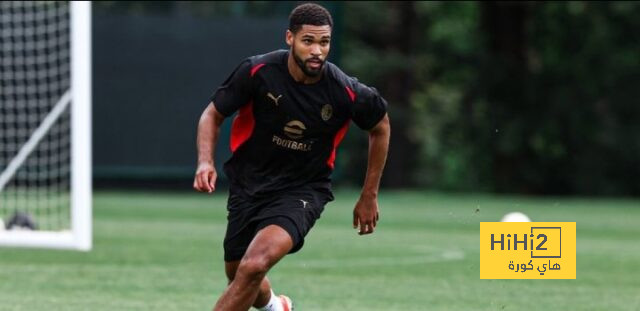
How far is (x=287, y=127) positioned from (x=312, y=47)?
0.45 meters

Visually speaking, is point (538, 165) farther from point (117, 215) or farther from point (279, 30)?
point (117, 215)

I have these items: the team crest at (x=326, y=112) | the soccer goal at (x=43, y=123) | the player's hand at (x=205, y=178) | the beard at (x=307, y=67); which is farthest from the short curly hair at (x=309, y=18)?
the soccer goal at (x=43, y=123)

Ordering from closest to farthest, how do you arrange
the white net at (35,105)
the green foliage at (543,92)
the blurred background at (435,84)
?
the white net at (35,105), the blurred background at (435,84), the green foliage at (543,92)

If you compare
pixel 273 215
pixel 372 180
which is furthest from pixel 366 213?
pixel 273 215

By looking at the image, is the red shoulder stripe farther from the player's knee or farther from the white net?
the white net

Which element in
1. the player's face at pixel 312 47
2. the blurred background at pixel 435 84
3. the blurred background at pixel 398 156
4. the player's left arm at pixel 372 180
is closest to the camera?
the player's face at pixel 312 47

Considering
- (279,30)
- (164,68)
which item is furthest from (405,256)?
(164,68)

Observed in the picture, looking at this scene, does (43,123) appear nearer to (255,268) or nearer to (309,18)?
(309,18)

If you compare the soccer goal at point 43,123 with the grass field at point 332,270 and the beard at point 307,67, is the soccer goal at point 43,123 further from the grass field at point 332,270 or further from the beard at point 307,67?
the beard at point 307,67

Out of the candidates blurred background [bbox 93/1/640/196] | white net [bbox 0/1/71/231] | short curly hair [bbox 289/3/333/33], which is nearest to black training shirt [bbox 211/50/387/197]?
short curly hair [bbox 289/3/333/33]

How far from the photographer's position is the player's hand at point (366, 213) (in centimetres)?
805

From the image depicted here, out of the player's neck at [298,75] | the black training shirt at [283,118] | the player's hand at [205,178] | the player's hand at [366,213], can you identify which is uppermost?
the player's neck at [298,75]

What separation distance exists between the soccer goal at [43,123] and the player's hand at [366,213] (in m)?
6.20

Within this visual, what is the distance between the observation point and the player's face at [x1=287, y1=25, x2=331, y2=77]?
7543mm
